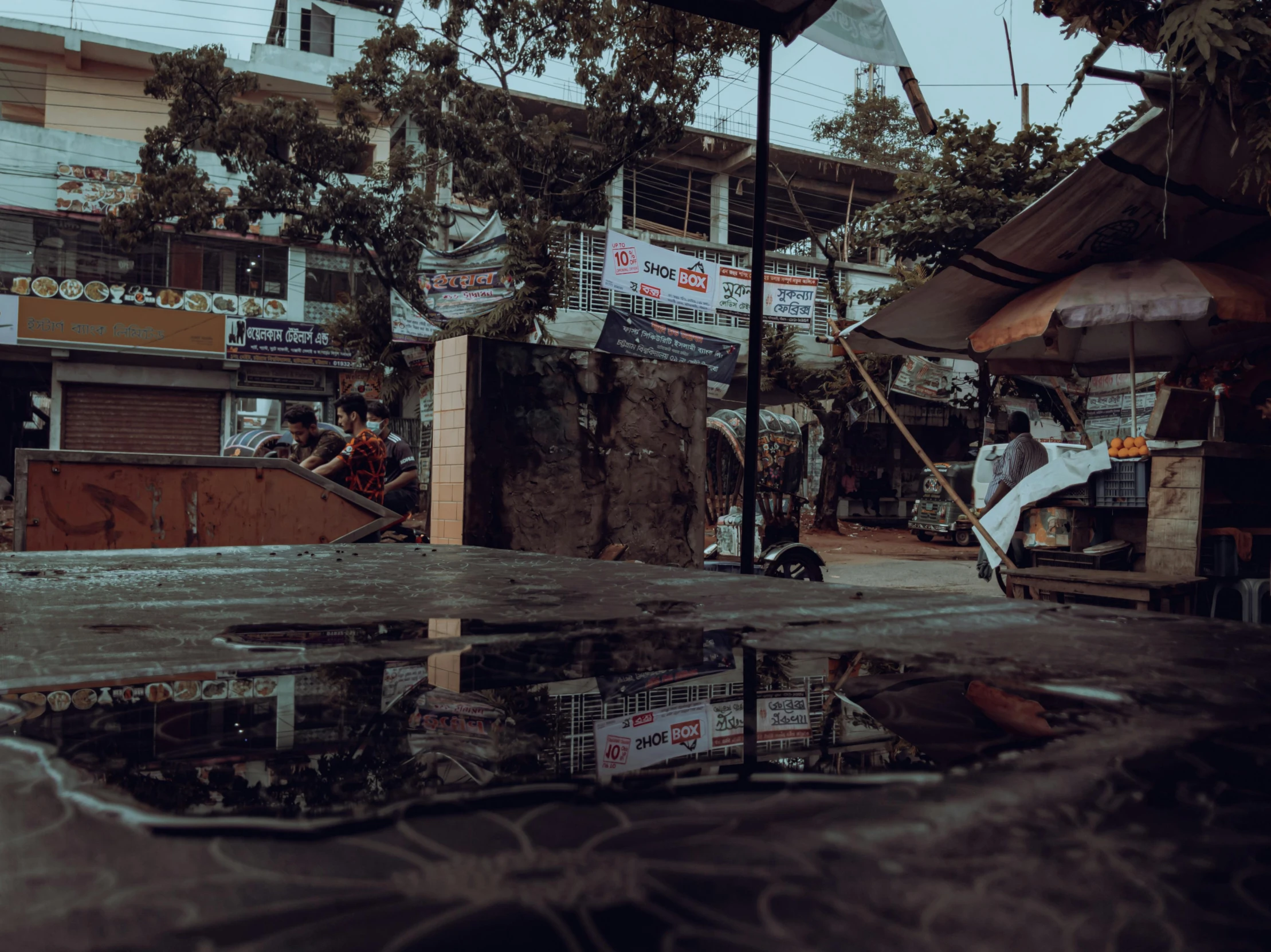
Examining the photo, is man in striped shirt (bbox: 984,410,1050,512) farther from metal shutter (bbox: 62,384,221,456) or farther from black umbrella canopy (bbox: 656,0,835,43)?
metal shutter (bbox: 62,384,221,456)

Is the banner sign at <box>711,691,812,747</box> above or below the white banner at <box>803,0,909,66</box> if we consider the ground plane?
below

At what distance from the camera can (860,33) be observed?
383 cm

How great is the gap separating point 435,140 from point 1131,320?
10.3m

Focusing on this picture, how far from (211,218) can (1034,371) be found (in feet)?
40.8

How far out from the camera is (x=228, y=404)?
17.1 meters

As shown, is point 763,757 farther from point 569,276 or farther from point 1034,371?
point 569,276

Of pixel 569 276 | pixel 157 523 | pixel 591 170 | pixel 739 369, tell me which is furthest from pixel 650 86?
pixel 157 523

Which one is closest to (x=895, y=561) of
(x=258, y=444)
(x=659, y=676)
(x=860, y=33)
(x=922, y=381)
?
(x=922, y=381)

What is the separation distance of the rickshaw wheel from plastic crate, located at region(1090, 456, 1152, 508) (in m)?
2.24

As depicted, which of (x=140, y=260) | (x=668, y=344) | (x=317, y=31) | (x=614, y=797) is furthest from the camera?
(x=317, y=31)

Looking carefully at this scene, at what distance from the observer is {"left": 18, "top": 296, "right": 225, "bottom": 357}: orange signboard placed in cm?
1523

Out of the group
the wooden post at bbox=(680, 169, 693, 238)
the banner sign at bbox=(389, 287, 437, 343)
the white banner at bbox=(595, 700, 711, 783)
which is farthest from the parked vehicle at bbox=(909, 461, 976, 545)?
the white banner at bbox=(595, 700, 711, 783)

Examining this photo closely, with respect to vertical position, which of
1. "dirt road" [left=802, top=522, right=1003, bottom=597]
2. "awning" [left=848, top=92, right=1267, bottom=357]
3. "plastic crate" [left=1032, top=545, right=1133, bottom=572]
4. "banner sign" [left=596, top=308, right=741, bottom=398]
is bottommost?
"dirt road" [left=802, top=522, right=1003, bottom=597]

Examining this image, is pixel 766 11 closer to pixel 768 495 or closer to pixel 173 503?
pixel 173 503
